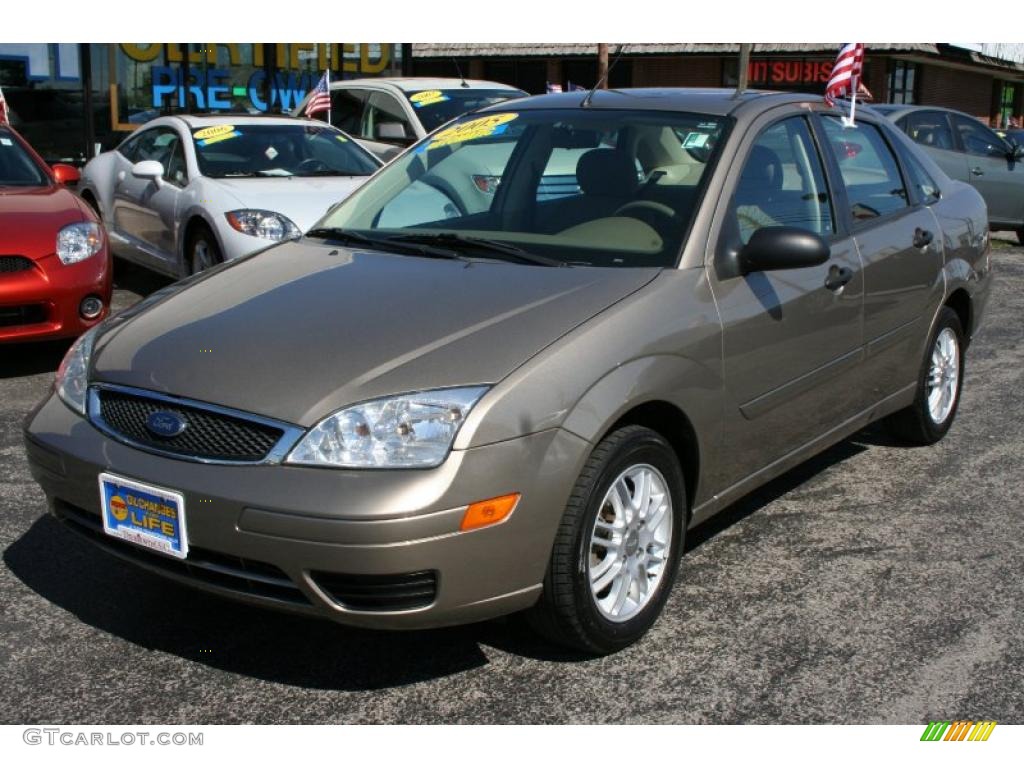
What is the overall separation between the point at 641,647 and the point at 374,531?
1060mm

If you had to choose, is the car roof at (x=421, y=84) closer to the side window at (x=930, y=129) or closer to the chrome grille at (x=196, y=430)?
the side window at (x=930, y=129)

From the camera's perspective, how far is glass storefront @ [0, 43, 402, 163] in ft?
48.8

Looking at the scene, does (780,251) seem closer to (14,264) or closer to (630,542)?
(630,542)

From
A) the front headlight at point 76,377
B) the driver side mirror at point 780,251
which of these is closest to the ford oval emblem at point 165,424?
the front headlight at point 76,377

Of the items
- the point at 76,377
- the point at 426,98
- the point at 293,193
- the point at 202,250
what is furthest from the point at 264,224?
the point at 76,377

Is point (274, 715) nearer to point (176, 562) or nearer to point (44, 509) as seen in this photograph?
point (176, 562)

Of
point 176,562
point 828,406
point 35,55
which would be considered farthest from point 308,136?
point 35,55

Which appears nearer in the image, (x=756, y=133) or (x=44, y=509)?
(x=756, y=133)

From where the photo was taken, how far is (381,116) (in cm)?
1135

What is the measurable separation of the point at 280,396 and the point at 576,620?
3.30 feet

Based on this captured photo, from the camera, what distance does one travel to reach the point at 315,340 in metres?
3.25

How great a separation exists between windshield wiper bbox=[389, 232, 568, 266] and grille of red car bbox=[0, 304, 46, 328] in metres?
3.20

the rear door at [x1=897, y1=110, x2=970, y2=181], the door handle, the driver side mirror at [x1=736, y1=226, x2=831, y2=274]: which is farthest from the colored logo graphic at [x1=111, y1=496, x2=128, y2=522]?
the rear door at [x1=897, y1=110, x2=970, y2=181]
